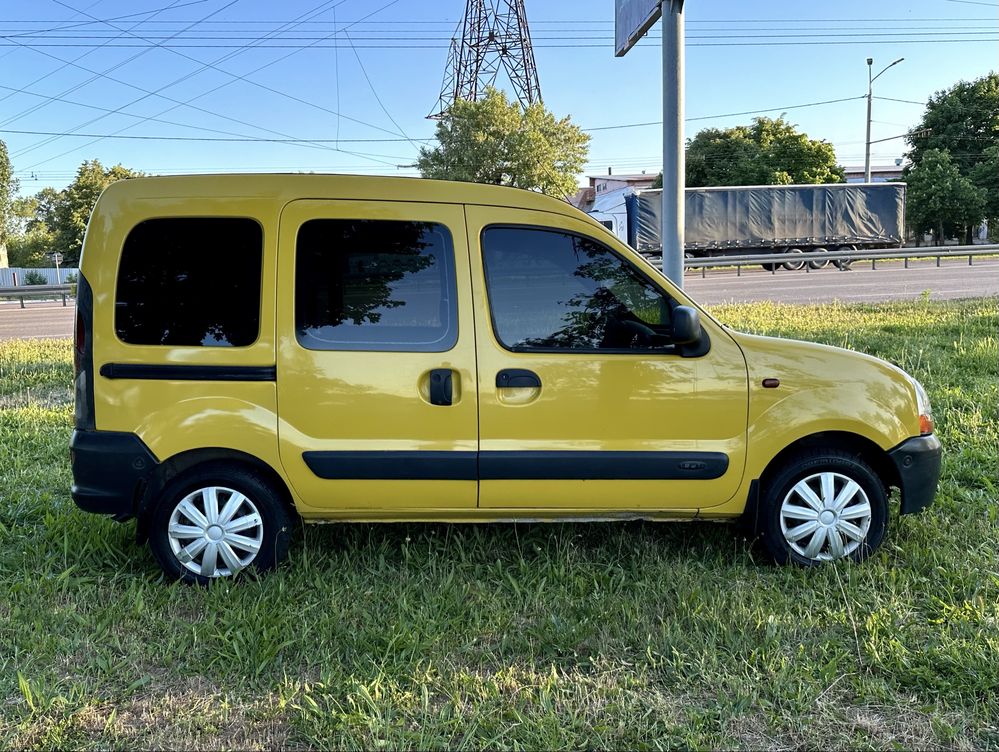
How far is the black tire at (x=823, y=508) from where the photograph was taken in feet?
11.3

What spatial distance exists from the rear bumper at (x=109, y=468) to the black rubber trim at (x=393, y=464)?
29.4 inches

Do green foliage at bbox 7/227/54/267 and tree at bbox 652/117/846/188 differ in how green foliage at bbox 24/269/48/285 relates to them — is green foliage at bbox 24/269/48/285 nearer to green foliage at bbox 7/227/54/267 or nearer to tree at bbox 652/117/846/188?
green foliage at bbox 7/227/54/267

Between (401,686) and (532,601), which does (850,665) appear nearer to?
(532,601)

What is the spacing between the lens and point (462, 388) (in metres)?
3.27

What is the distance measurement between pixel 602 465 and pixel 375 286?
1343mm

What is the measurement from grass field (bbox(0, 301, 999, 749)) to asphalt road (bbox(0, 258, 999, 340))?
12.0m

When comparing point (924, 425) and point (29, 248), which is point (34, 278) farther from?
point (924, 425)

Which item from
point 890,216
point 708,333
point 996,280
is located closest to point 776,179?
Answer: point 890,216

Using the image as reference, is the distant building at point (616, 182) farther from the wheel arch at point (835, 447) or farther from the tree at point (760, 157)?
the wheel arch at point (835, 447)

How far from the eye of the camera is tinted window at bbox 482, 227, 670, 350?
11.0 ft

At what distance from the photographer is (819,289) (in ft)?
57.1

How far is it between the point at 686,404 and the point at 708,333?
0.35 m

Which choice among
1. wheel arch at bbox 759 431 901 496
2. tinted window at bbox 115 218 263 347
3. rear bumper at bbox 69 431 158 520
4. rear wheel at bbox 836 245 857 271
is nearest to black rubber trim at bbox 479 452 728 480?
wheel arch at bbox 759 431 901 496

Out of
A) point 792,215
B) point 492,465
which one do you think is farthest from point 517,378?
point 792,215
